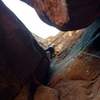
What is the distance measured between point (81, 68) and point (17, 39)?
41cm

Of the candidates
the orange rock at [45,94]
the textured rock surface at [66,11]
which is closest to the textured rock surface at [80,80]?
the orange rock at [45,94]

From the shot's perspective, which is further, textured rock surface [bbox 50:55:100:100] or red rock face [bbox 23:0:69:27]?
textured rock surface [bbox 50:55:100:100]

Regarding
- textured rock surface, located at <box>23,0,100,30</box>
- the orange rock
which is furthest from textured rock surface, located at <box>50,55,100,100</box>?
textured rock surface, located at <box>23,0,100,30</box>

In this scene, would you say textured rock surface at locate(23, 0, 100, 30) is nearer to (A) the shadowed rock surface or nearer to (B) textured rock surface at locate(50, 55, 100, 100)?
(A) the shadowed rock surface

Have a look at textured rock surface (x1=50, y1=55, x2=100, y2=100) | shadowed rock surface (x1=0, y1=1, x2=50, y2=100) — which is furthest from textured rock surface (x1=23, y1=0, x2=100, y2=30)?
textured rock surface (x1=50, y1=55, x2=100, y2=100)

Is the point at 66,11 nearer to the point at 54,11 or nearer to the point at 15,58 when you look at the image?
the point at 54,11

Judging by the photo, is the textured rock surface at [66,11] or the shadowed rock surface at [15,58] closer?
the textured rock surface at [66,11]

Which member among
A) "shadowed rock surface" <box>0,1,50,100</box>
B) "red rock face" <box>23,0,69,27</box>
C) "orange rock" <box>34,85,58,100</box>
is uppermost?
"red rock face" <box>23,0,69,27</box>

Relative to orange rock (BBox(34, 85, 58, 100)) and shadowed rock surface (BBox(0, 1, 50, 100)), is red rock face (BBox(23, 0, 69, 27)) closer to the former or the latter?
shadowed rock surface (BBox(0, 1, 50, 100))

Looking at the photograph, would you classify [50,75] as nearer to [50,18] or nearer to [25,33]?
[25,33]

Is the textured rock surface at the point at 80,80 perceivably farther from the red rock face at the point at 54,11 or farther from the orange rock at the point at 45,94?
the red rock face at the point at 54,11

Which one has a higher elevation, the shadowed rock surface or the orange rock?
the shadowed rock surface

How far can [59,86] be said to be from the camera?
1777 mm

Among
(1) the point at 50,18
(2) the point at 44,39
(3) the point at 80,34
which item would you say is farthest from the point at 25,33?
(2) the point at 44,39
